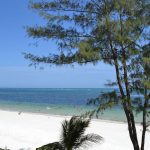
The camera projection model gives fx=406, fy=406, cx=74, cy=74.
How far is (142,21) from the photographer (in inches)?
443

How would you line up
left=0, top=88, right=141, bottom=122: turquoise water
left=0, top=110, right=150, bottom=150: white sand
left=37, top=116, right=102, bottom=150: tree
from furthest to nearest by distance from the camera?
left=0, top=88, right=141, bottom=122: turquoise water < left=0, top=110, right=150, bottom=150: white sand < left=37, top=116, right=102, bottom=150: tree

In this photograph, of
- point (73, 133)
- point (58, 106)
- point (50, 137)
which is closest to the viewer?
point (73, 133)

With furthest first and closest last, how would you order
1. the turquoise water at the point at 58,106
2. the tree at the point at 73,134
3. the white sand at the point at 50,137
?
1. the turquoise water at the point at 58,106
2. the white sand at the point at 50,137
3. the tree at the point at 73,134

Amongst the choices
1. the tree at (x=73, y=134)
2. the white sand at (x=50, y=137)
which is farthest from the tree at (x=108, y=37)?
the white sand at (x=50, y=137)

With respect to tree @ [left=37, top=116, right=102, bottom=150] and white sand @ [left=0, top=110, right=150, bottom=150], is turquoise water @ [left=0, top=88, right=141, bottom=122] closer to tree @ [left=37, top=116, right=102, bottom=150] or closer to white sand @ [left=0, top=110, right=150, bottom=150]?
tree @ [left=37, top=116, right=102, bottom=150]

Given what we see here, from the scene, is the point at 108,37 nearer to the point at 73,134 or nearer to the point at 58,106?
the point at 73,134

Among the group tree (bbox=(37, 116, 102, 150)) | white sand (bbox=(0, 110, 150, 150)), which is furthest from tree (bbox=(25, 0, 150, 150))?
white sand (bbox=(0, 110, 150, 150))

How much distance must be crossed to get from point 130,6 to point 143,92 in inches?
94.6

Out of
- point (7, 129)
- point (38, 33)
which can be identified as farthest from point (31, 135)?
point (38, 33)

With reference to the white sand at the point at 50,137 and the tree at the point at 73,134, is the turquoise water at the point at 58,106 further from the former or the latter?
the white sand at the point at 50,137

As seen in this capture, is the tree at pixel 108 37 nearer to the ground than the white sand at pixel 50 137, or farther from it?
farther from it

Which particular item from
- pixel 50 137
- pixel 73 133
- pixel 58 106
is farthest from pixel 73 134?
pixel 58 106

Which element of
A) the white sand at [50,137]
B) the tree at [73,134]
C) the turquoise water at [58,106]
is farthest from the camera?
the turquoise water at [58,106]

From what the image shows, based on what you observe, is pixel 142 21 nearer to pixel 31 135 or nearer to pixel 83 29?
pixel 83 29
